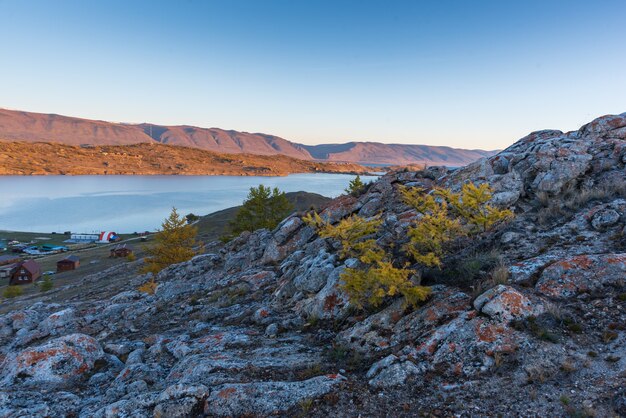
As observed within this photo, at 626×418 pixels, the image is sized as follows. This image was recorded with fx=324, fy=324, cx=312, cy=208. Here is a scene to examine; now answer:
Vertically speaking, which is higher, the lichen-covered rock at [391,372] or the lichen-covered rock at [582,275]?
the lichen-covered rock at [582,275]

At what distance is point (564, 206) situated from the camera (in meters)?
12.6

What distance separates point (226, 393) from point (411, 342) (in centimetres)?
455

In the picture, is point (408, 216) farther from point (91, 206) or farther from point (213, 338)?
point (91, 206)

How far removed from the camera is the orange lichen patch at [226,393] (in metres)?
7.05

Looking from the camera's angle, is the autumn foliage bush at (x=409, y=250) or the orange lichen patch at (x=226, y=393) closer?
the orange lichen patch at (x=226, y=393)

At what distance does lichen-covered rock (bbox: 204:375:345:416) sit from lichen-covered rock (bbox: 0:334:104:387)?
5773 mm

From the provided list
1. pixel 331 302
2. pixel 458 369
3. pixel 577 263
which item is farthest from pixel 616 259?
pixel 331 302

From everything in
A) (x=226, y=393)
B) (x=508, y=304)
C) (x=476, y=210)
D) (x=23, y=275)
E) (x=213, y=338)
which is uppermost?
(x=476, y=210)

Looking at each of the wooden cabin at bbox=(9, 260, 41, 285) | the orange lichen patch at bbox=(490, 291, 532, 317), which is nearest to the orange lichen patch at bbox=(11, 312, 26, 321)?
the orange lichen patch at bbox=(490, 291, 532, 317)

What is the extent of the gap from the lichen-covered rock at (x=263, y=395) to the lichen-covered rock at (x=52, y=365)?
5773mm

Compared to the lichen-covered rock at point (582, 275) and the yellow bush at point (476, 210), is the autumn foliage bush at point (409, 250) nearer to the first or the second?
the yellow bush at point (476, 210)

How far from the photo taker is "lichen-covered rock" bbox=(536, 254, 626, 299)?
809 cm

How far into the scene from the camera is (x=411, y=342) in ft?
26.7

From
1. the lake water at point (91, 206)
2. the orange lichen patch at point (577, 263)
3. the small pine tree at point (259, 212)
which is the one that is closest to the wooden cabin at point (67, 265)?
the small pine tree at point (259, 212)
